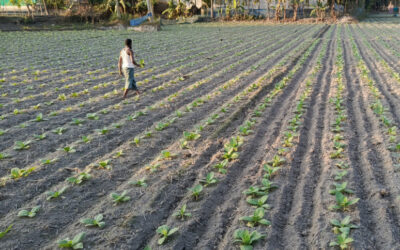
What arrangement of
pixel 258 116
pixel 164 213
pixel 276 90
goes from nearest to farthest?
1. pixel 164 213
2. pixel 258 116
3. pixel 276 90

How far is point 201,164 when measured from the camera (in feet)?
17.5

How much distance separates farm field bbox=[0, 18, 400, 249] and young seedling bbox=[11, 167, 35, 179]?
0.10 ft

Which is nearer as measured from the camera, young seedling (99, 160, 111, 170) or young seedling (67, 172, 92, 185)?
young seedling (67, 172, 92, 185)

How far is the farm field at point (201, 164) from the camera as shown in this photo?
12.1ft

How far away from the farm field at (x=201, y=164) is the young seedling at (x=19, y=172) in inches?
1.2

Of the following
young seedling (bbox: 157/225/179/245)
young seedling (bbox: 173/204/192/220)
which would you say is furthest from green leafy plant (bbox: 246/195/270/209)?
young seedling (bbox: 157/225/179/245)

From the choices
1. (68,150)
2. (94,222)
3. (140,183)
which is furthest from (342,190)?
(68,150)

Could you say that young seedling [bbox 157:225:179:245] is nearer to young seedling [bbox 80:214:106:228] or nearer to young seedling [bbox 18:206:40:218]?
young seedling [bbox 80:214:106:228]

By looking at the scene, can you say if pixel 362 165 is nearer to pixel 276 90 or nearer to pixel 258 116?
pixel 258 116

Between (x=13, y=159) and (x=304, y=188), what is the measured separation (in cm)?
450

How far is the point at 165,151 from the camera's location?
222 inches

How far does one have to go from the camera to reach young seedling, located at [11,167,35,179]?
482 cm

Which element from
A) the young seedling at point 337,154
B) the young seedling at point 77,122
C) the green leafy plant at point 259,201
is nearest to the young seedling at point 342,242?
the green leafy plant at point 259,201

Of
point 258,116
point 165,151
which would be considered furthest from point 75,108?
point 258,116
